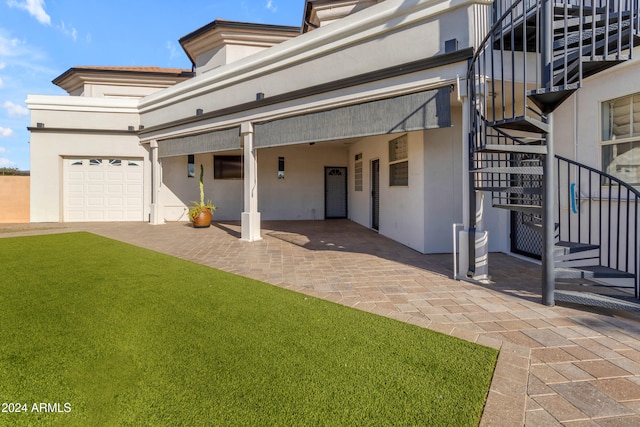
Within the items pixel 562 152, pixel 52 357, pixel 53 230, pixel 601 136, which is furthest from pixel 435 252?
pixel 53 230

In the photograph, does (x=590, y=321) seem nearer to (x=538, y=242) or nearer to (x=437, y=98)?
(x=538, y=242)

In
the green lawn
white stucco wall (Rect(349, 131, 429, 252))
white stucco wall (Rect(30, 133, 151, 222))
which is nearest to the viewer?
the green lawn

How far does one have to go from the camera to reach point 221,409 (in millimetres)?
1869

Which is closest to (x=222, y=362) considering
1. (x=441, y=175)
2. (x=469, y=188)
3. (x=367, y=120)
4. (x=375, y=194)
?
(x=469, y=188)

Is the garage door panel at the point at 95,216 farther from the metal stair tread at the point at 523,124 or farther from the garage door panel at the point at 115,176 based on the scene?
the metal stair tread at the point at 523,124

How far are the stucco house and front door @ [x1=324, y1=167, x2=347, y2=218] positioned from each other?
61 millimetres

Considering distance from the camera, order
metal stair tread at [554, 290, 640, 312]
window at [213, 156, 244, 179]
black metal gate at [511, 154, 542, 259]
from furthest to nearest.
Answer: window at [213, 156, 244, 179]
black metal gate at [511, 154, 542, 259]
metal stair tread at [554, 290, 640, 312]

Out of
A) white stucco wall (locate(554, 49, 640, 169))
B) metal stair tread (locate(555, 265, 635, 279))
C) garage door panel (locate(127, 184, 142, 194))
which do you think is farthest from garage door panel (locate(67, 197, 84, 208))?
white stucco wall (locate(554, 49, 640, 169))

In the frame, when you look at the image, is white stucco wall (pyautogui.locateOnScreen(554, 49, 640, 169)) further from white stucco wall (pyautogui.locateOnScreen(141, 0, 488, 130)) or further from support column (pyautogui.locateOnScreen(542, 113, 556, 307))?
white stucco wall (pyautogui.locateOnScreen(141, 0, 488, 130))

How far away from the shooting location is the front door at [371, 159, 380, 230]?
9.58 meters

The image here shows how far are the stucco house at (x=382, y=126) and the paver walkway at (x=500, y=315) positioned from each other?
0.64 meters

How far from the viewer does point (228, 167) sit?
12875 millimetres

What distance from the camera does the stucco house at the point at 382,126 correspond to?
4.09m

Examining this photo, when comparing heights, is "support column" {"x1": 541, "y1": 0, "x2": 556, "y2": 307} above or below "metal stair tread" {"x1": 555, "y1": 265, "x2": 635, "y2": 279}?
above
